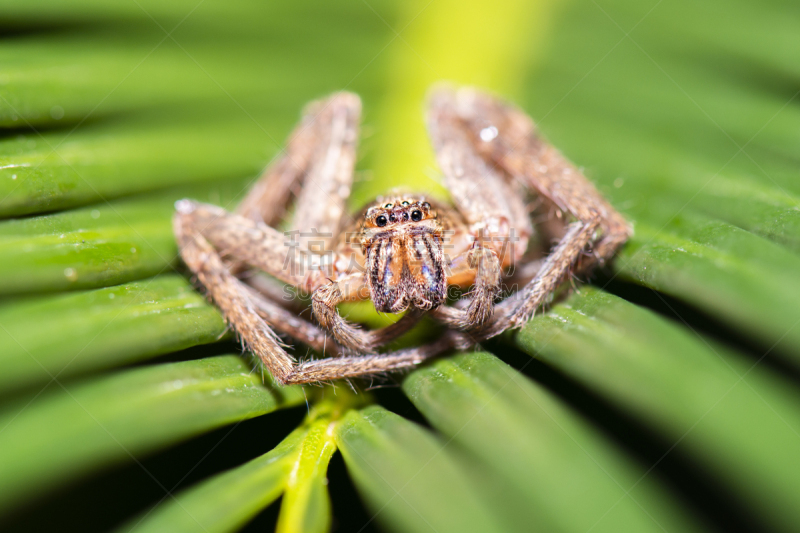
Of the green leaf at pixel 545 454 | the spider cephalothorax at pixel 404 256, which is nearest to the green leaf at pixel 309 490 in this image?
the green leaf at pixel 545 454

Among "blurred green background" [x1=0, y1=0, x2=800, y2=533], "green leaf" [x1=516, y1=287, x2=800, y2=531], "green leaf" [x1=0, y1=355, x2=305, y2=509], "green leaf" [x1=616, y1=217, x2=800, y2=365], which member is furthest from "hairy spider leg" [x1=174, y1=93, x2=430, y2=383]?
"green leaf" [x1=616, y1=217, x2=800, y2=365]

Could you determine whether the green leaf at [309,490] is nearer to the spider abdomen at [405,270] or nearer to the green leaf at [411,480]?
the green leaf at [411,480]

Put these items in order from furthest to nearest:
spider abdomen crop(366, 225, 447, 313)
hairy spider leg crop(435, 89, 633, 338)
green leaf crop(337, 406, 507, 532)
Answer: hairy spider leg crop(435, 89, 633, 338) < spider abdomen crop(366, 225, 447, 313) < green leaf crop(337, 406, 507, 532)

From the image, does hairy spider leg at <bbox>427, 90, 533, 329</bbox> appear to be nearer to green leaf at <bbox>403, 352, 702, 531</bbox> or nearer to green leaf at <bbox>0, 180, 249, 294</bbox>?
green leaf at <bbox>403, 352, 702, 531</bbox>

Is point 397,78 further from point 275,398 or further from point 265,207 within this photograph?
point 275,398

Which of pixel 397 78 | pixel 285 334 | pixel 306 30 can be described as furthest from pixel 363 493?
pixel 306 30

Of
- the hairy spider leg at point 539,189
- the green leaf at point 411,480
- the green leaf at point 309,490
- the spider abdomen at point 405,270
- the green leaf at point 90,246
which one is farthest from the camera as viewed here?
the hairy spider leg at point 539,189
